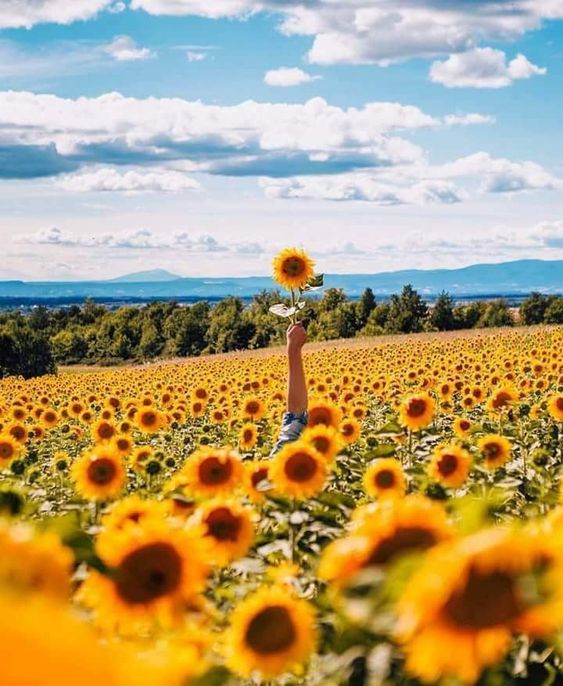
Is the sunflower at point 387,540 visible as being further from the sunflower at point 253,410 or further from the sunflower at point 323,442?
the sunflower at point 253,410

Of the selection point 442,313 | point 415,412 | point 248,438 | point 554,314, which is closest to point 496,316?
point 442,313

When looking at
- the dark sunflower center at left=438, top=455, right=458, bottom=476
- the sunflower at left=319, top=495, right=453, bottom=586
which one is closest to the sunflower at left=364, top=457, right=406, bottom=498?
the dark sunflower center at left=438, top=455, right=458, bottom=476

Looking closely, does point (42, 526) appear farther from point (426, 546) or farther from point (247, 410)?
point (247, 410)

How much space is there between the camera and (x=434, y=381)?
14266 mm

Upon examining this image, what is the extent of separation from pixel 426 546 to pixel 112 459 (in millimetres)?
3403

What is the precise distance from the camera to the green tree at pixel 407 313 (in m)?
98.6

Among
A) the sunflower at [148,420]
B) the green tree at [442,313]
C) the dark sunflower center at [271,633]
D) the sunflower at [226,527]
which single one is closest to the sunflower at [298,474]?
the sunflower at [226,527]

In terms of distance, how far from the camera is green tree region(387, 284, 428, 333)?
98562 millimetres

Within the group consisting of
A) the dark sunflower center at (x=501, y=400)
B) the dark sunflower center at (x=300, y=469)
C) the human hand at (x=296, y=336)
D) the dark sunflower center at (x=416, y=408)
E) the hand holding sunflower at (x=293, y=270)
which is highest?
the hand holding sunflower at (x=293, y=270)

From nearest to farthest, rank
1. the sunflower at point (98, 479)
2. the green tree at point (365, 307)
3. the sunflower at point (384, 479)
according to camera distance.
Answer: the sunflower at point (384, 479) → the sunflower at point (98, 479) → the green tree at point (365, 307)

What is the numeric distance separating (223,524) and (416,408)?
451 cm

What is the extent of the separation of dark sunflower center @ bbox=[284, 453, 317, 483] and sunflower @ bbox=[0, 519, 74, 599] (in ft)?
6.61

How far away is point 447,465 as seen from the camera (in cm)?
570

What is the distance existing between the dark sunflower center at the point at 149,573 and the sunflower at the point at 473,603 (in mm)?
976
